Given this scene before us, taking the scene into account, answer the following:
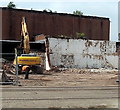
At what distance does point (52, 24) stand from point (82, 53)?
17155 millimetres

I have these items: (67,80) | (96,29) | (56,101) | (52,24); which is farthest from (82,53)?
(56,101)

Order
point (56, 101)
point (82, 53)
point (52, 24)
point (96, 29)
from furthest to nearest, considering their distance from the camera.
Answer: point (96, 29)
point (52, 24)
point (82, 53)
point (56, 101)

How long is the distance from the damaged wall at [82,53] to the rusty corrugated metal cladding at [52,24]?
46.7 ft

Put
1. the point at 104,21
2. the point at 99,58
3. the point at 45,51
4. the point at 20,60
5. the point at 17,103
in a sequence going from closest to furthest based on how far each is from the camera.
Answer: the point at 17,103 < the point at 20,60 < the point at 45,51 < the point at 99,58 < the point at 104,21

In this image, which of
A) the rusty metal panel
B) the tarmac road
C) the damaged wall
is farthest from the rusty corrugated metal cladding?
the tarmac road

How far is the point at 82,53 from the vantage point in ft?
162

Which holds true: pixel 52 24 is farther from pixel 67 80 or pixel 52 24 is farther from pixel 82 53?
pixel 67 80

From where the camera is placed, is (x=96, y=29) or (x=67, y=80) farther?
(x=96, y=29)

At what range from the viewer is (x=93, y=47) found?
50250 millimetres

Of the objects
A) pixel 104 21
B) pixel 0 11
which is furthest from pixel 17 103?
pixel 104 21

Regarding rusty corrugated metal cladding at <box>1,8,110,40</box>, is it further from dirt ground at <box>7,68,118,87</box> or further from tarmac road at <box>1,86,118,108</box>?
tarmac road at <box>1,86,118,108</box>

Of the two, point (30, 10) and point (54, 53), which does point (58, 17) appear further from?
point (54, 53)

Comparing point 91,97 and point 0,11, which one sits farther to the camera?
point 0,11

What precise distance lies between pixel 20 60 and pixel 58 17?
126 ft
